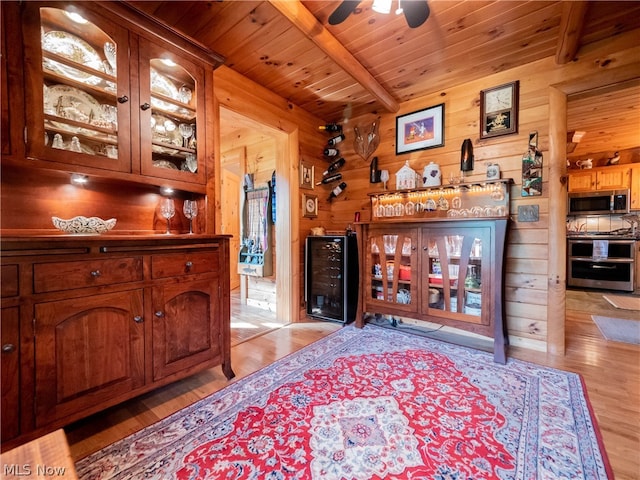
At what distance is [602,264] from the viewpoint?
454 centimetres

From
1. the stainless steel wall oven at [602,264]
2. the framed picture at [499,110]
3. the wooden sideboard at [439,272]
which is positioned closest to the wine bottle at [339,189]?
the wooden sideboard at [439,272]

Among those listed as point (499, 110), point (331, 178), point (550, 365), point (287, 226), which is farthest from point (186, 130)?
point (550, 365)

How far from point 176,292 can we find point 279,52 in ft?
6.51

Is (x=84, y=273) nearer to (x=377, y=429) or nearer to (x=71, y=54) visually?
(x=71, y=54)

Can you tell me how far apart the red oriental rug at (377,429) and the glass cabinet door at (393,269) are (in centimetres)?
71

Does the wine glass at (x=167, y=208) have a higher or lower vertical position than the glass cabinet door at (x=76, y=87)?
lower

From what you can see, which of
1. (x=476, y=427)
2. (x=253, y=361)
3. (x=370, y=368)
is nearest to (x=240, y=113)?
(x=253, y=361)

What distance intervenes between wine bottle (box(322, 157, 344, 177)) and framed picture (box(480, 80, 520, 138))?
1.55 metres

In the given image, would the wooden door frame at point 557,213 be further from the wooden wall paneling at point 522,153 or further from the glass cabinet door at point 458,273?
the glass cabinet door at point 458,273

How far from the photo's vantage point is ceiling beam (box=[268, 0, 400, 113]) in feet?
5.44

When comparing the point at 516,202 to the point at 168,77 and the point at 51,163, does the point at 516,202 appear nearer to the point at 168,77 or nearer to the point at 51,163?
the point at 168,77

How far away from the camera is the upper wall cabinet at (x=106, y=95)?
1300 mm

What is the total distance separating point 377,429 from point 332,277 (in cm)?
176

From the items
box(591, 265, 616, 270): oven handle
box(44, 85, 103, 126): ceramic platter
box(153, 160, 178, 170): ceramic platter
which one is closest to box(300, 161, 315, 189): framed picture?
box(153, 160, 178, 170): ceramic platter
